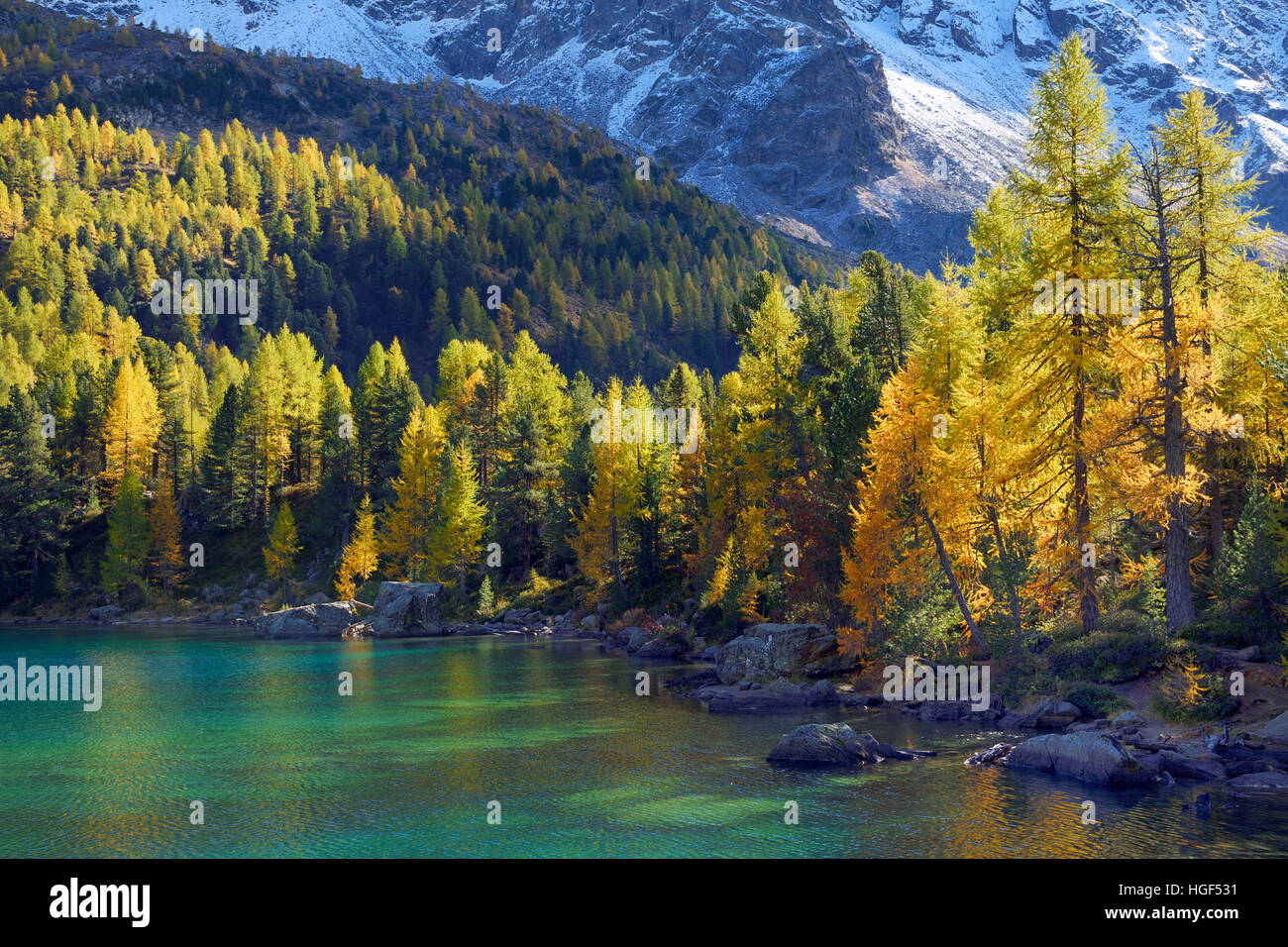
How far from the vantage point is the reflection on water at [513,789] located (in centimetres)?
1931

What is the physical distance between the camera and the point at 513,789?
24141 mm

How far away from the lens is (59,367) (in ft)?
329

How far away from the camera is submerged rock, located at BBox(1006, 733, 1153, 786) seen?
2223 cm

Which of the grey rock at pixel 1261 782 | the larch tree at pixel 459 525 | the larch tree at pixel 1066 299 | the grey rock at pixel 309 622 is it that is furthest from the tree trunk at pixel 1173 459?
the grey rock at pixel 309 622

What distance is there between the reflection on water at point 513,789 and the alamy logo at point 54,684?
1.32 meters

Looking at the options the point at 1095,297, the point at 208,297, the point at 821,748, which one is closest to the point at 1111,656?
the point at 821,748

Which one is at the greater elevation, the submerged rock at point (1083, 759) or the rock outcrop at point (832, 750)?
the submerged rock at point (1083, 759)

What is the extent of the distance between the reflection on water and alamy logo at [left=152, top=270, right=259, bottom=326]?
10636cm

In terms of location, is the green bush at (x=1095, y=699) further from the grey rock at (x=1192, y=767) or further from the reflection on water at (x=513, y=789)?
the grey rock at (x=1192, y=767)

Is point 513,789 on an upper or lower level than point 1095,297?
lower

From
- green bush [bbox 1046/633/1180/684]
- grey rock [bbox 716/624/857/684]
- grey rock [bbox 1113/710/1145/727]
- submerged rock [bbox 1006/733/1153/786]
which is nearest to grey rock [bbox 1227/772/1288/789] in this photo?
submerged rock [bbox 1006/733/1153/786]

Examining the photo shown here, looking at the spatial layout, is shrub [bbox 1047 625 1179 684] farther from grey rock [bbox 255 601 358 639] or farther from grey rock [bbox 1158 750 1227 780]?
grey rock [bbox 255 601 358 639]
